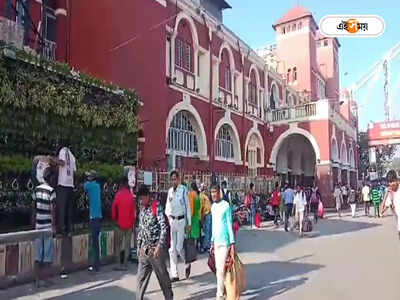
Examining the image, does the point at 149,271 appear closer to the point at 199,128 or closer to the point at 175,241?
the point at 175,241

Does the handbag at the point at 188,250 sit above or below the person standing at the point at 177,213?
below

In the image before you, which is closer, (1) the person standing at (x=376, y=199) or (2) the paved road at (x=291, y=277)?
(2) the paved road at (x=291, y=277)

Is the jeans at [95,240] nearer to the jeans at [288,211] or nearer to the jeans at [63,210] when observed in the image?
the jeans at [63,210]

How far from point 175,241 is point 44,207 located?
231cm

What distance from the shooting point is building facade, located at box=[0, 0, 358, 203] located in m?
16.9

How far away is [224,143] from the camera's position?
27.1 meters

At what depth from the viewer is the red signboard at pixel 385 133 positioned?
128 feet

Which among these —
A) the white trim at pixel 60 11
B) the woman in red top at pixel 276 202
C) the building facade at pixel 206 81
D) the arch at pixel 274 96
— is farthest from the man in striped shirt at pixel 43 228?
the arch at pixel 274 96

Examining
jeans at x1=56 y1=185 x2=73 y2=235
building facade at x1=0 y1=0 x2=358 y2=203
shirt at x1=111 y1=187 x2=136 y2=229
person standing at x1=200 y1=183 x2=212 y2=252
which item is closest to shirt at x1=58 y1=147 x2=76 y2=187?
jeans at x1=56 y1=185 x2=73 y2=235

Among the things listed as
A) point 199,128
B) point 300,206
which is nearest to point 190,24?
point 199,128

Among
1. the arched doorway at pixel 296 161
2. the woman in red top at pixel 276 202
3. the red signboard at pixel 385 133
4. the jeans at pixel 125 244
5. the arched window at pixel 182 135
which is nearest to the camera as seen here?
the jeans at pixel 125 244

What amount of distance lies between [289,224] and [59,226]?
11255 mm

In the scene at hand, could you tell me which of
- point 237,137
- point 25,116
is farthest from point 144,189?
point 237,137

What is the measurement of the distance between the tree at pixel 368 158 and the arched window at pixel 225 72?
19.8 metres
